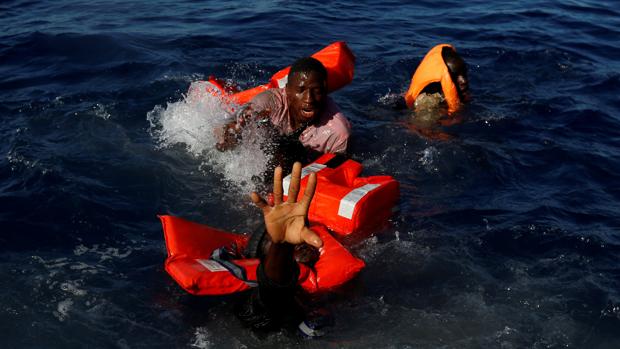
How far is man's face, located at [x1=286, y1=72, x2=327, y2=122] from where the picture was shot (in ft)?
18.8

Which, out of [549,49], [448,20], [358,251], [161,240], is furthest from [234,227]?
[448,20]

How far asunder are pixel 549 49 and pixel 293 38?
425 centimetres

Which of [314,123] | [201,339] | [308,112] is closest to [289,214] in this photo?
[201,339]

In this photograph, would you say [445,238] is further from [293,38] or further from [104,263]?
[293,38]

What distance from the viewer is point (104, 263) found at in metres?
4.82

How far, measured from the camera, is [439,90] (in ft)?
26.4

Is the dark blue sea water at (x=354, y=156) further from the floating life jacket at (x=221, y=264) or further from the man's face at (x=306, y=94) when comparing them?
the man's face at (x=306, y=94)

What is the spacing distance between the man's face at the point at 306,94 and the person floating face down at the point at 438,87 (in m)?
2.16

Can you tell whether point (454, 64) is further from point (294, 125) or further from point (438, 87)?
point (294, 125)

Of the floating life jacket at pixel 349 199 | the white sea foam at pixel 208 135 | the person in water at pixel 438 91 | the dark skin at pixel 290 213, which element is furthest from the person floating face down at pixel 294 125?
the dark skin at pixel 290 213

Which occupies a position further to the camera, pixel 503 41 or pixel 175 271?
pixel 503 41

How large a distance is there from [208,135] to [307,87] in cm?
164

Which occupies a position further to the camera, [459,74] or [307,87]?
[459,74]

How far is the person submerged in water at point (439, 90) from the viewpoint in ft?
25.6
